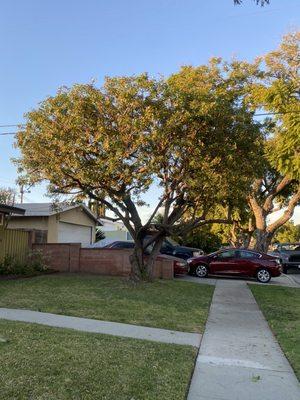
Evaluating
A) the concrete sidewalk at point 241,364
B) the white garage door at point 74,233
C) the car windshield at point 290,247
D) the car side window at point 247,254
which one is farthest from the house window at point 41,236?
the car windshield at point 290,247

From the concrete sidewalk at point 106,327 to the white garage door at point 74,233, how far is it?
60.2ft

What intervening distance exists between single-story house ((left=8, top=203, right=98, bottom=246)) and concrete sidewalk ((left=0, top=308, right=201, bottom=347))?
50.0 ft

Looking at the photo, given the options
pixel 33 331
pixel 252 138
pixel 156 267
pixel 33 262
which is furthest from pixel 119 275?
pixel 33 331

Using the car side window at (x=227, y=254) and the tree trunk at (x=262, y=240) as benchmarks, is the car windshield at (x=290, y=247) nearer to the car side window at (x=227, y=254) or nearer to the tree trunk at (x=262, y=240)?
the tree trunk at (x=262, y=240)

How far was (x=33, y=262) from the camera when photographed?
63.6ft

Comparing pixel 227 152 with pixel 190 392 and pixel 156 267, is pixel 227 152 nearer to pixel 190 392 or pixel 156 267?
pixel 156 267

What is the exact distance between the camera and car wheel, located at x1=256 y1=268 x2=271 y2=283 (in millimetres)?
22375

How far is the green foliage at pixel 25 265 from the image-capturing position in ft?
57.5

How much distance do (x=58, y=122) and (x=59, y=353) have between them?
9426 millimetres

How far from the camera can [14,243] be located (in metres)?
19.0

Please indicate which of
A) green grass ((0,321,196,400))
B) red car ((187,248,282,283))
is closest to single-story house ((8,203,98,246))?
red car ((187,248,282,283))

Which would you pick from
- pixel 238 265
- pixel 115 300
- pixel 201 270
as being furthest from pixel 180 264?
pixel 115 300

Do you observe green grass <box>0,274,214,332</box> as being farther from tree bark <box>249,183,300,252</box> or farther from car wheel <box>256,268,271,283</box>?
tree bark <box>249,183,300,252</box>

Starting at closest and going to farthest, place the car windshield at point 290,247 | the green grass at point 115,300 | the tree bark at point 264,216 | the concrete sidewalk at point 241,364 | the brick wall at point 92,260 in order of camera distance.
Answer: the concrete sidewalk at point 241,364, the green grass at point 115,300, the brick wall at point 92,260, the tree bark at point 264,216, the car windshield at point 290,247
